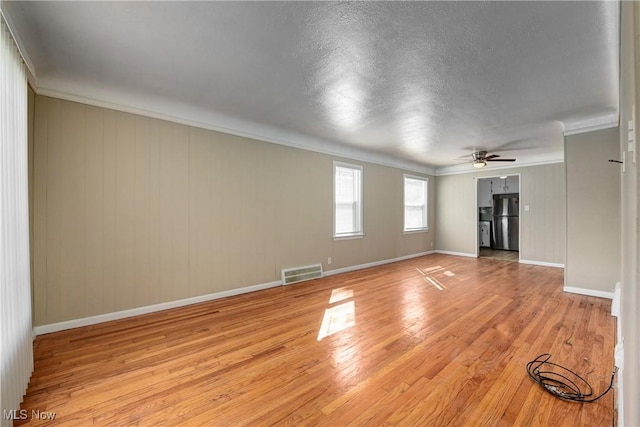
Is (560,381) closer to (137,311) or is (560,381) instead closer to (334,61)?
(334,61)

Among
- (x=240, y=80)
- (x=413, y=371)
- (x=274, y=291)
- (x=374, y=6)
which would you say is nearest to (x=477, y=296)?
(x=413, y=371)

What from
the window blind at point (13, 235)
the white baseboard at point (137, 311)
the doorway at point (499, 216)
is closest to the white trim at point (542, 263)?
the doorway at point (499, 216)

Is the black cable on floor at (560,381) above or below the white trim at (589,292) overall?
below

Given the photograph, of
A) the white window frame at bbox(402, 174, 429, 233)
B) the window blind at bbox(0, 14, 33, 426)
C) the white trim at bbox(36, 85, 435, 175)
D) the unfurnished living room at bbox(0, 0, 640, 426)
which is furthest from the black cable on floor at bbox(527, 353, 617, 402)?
the white window frame at bbox(402, 174, 429, 233)

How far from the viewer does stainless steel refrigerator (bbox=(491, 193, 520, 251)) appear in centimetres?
824

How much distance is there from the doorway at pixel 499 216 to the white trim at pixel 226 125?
15.8ft

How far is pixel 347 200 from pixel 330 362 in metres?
3.83

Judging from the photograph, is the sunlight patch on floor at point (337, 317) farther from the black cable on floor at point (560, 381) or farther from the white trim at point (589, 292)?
the white trim at point (589, 292)

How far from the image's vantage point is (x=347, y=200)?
5723mm

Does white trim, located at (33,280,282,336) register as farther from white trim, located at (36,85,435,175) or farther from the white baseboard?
white trim, located at (36,85,435,175)

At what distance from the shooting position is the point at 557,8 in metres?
1.79

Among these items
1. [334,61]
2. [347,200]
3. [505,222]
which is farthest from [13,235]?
[505,222]

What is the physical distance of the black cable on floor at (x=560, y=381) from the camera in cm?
182

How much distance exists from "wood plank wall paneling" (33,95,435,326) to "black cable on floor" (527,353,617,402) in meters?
3.40
